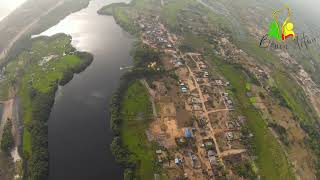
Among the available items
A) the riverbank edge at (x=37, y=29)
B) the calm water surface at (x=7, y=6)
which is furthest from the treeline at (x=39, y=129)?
the calm water surface at (x=7, y=6)

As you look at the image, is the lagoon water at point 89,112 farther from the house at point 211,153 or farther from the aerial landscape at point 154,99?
the house at point 211,153

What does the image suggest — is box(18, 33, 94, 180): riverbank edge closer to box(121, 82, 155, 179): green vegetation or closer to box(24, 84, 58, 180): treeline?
box(24, 84, 58, 180): treeline

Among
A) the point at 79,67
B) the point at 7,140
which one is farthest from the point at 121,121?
the point at 79,67

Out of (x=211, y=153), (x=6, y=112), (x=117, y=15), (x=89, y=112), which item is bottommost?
(x=211, y=153)

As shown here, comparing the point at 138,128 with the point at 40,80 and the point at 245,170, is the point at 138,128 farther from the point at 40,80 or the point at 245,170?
the point at 40,80

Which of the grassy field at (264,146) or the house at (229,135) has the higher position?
the house at (229,135)

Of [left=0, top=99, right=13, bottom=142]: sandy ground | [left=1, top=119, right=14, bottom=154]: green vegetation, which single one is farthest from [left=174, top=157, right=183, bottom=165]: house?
[left=0, top=99, right=13, bottom=142]: sandy ground
